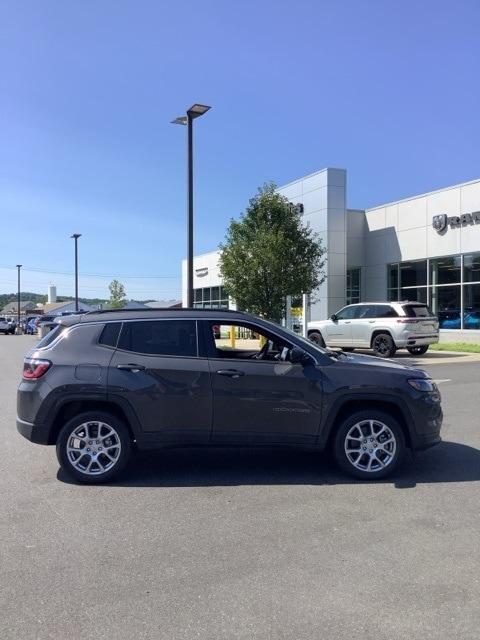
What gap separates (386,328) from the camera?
19.2m

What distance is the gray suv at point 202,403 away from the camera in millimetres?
5930

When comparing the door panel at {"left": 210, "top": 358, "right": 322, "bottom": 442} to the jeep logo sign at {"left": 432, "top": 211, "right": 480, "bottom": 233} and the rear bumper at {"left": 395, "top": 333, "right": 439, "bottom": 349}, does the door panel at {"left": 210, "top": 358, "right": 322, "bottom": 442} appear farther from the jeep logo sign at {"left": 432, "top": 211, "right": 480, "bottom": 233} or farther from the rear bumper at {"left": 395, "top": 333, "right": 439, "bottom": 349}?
the jeep logo sign at {"left": 432, "top": 211, "right": 480, "bottom": 233}

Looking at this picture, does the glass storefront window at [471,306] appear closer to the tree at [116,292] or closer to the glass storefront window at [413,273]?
the glass storefront window at [413,273]

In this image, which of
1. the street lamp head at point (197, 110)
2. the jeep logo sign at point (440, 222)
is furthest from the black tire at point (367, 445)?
the jeep logo sign at point (440, 222)

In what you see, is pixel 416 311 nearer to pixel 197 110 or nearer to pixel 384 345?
pixel 384 345

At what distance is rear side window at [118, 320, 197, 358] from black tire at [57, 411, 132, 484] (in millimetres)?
754

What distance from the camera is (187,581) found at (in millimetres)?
3844

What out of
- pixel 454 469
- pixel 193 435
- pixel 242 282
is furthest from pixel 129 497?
pixel 242 282

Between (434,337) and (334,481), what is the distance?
14.6 meters

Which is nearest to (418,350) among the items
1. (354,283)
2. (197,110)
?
(354,283)

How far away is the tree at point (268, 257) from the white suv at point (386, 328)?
6.26 feet

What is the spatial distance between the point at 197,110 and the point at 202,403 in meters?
10.7

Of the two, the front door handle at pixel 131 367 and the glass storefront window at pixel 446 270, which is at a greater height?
the glass storefront window at pixel 446 270

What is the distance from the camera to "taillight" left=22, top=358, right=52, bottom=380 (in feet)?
19.7
